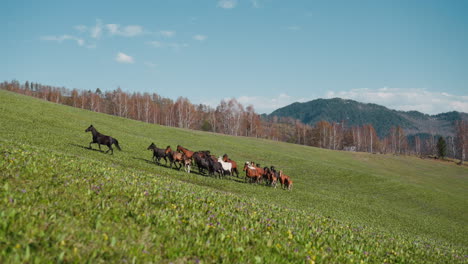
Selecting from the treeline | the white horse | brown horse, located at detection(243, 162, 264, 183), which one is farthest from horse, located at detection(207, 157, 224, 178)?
the treeline

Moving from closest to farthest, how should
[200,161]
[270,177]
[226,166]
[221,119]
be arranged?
1. [200,161]
2. [226,166]
3. [270,177]
4. [221,119]

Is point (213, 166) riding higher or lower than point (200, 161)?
lower

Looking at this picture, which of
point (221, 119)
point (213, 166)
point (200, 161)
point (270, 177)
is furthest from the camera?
point (221, 119)

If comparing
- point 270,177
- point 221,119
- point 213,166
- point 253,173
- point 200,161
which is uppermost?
point 221,119

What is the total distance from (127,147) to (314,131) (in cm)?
12786

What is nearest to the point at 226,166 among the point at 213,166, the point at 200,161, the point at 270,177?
the point at 213,166

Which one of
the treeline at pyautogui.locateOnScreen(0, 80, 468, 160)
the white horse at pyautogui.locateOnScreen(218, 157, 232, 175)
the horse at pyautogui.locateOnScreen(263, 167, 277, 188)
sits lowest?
the horse at pyautogui.locateOnScreen(263, 167, 277, 188)

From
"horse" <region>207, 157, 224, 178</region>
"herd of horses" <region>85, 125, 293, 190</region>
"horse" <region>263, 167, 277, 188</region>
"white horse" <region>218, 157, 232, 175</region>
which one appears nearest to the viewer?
"herd of horses" <region>85, 125, 293, 190</region>

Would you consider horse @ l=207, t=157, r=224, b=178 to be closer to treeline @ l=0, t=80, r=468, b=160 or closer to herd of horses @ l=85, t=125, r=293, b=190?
herd of horses @ l=85, t=125, r=293, b=190

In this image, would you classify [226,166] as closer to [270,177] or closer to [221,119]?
[270,177]

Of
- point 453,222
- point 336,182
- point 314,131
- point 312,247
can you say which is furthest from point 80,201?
point 314,131

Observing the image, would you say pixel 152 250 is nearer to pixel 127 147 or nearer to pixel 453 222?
pixel 127 147

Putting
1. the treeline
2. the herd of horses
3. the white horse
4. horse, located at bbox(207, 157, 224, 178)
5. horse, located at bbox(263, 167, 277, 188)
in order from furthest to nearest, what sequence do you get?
1. the treeline
2. horse, located at bbox(263, 167, 277, 188)
3. the white horse
4. horse, located at bbox(207, 157, 224, 178)
5. the herd of horses

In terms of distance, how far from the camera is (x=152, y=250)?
5.69 m
